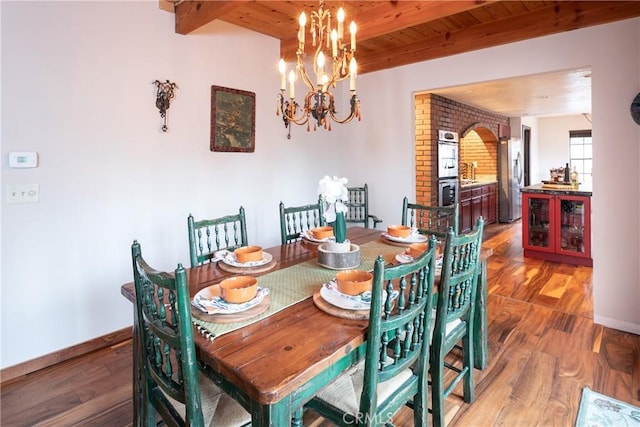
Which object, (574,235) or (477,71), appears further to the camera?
(574,235)

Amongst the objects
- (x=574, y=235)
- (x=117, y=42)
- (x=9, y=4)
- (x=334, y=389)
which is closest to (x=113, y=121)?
(x=117, y=42)

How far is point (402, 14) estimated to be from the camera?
8.57ft

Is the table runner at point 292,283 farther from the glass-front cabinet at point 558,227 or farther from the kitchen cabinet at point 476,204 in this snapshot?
the kitchen cabinet at point 476,204

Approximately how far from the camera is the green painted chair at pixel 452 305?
157 cm

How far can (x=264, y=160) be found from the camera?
3594mm

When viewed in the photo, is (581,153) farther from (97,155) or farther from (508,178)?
(97,155)

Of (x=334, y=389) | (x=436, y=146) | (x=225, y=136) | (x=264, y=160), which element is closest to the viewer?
(x=334, y=389)

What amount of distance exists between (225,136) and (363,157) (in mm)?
1690

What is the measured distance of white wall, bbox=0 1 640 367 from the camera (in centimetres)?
224

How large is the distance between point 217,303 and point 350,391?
0.60m

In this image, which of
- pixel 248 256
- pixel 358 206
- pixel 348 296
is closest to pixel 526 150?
pixel 358 206

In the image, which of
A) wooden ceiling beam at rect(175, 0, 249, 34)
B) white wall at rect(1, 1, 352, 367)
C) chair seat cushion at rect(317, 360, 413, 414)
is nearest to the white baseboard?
chair seat cushion at rect(317, 360, 413, 414)

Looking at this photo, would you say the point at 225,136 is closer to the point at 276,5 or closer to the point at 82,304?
the point at 276,5

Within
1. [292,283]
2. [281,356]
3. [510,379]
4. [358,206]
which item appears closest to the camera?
[281,356]
